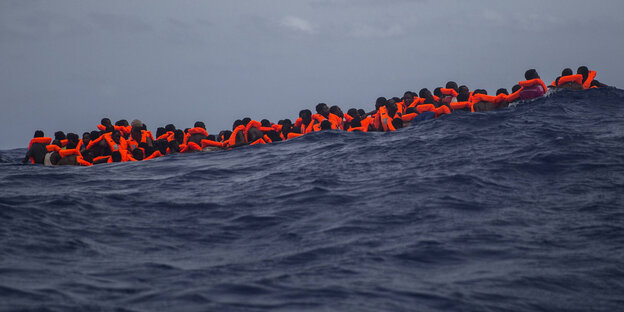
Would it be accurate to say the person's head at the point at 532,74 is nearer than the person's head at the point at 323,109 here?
Yes

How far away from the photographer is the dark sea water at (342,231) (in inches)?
267

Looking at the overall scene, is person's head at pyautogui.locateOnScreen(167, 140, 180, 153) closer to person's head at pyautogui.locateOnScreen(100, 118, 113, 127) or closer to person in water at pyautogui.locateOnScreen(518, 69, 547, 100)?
person's head at pyautogui.locateOnScreen(100, 118, 113, 127)

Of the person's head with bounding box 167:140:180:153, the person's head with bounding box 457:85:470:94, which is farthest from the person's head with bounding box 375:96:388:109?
the person's head with bounding box 167:140:180:153

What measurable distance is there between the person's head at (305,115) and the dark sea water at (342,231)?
596cm

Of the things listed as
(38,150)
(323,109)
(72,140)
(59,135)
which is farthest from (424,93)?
(38,150)

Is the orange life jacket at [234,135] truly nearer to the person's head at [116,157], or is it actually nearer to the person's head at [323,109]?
the person's head at [323,109]

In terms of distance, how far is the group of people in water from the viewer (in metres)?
20.5

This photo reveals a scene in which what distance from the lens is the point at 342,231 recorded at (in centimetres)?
925

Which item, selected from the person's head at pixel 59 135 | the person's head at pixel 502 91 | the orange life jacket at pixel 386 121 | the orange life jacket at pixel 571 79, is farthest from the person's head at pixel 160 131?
the orange life jacket at pixel 571 79

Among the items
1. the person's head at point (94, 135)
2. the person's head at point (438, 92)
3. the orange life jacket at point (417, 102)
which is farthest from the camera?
the person's head at point (438, 92)

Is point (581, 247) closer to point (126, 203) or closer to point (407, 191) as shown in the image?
point (407, 191)

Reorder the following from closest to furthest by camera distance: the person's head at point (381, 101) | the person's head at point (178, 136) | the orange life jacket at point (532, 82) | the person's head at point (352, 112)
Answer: the orange life jacket at point (532, 82)
the person's head at point (178, 136)
the person's head at point (381, 101)
the person's head at point (352, 112)

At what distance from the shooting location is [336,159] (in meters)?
15.8

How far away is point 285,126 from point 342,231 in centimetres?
1401
